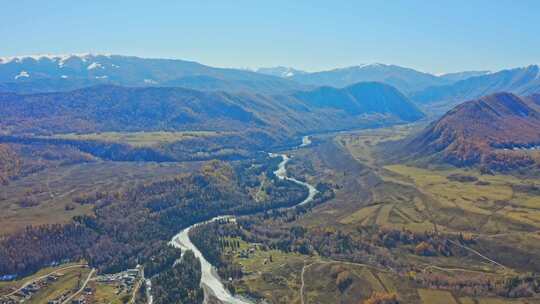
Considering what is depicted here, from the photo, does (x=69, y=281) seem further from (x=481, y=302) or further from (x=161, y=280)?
(x=481, y=302)

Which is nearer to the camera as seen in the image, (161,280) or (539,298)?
(539,298)

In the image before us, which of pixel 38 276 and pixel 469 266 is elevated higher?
pixel 469 266

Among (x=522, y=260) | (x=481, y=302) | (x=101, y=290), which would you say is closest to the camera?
(x=481, y=302)

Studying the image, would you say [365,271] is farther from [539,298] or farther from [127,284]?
[127,284]

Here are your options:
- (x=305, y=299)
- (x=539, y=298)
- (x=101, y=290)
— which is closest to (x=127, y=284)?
(x=101, y=290)

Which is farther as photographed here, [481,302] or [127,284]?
[127,284]

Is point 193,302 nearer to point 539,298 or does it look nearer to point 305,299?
point 305,299

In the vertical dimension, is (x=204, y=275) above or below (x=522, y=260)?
below

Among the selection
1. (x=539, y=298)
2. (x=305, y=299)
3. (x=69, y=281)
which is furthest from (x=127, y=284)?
(x=539, y=298)

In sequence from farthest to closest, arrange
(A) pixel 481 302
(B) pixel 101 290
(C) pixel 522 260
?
(C) pixel 522 260 → (B) pixel 101 290 → (A) pixel 481 302
